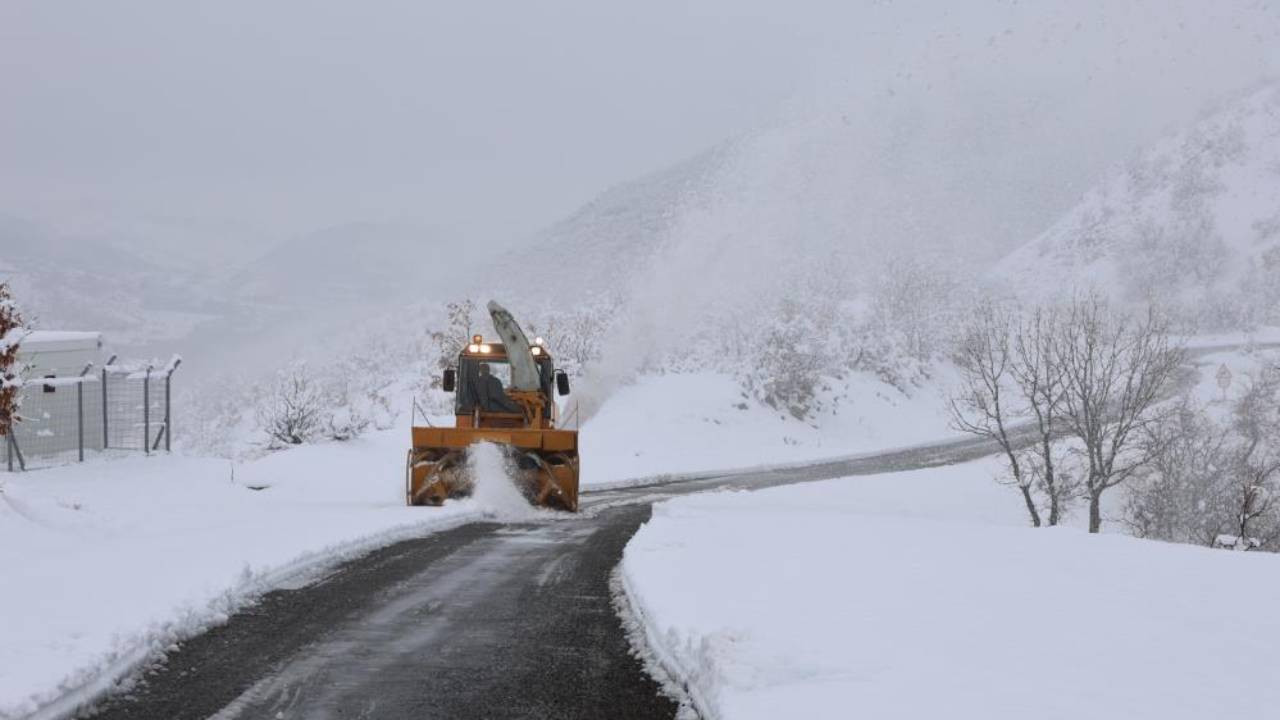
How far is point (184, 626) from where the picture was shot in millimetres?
7797

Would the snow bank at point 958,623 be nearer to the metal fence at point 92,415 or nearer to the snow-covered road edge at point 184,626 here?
the snow-covered road edge at point 184,626

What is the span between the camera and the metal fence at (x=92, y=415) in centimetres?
2031

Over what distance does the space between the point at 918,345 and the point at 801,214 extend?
43.2m

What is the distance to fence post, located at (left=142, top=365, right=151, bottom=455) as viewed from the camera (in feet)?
72.6

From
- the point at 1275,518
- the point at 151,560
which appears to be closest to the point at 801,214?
the point at 1275,518

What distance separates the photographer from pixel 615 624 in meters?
8.35

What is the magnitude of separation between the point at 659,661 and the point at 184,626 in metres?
3.39

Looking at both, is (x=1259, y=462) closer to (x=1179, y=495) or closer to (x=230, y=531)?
(x=1179, y=495)

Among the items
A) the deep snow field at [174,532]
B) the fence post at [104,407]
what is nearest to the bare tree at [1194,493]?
the deep snow field at [174,532]

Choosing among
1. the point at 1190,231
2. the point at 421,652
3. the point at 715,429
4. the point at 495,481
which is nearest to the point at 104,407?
the point at 495,481

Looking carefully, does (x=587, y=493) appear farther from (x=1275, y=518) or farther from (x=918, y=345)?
(x=918, y=345)

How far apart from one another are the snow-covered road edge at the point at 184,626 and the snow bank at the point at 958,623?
312 cm

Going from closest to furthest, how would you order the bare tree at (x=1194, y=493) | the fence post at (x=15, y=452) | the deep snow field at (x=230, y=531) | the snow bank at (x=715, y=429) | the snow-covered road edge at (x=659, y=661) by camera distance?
the snow-covered road edge at (x=659, y=661) → the deep snow field at (x=230, y=531) → the fence post at (x=15, y=452) → the bare tree at (x=1194, y=493) → the snow bank at (x=715, y=429)

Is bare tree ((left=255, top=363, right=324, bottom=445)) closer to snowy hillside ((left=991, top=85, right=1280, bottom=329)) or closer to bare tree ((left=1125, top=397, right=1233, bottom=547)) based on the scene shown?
bare tree ((left=1125, top=397, right=1233, bottom=547))
